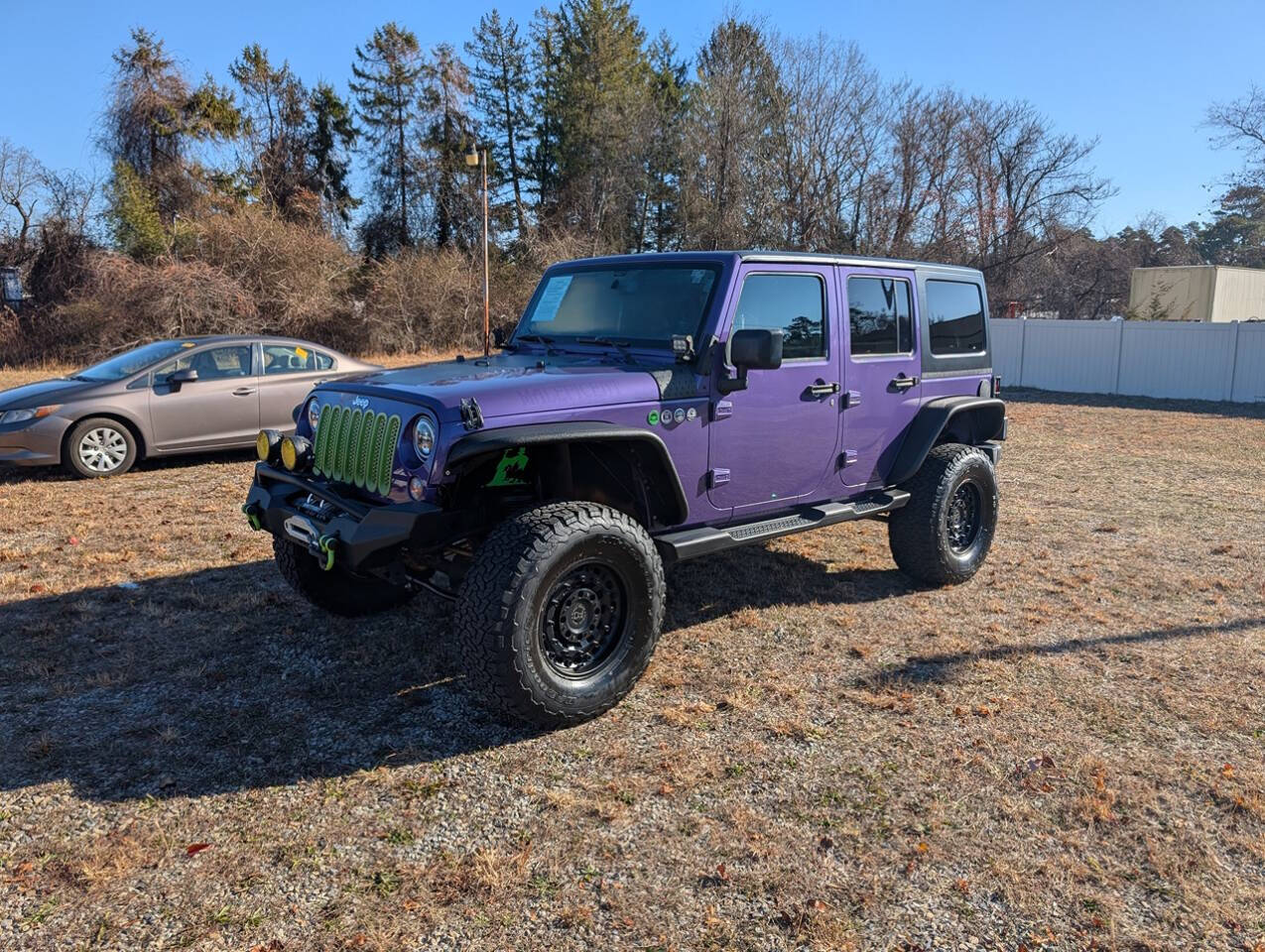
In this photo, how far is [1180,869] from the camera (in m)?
2.98

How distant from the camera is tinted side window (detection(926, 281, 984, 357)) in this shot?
5879 mm

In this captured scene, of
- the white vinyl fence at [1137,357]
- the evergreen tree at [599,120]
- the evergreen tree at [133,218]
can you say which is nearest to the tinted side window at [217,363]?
the white vinyl fence at [1137,357]

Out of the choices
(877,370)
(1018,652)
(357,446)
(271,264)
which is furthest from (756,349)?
(271,264)

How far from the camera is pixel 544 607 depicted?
3.69 m

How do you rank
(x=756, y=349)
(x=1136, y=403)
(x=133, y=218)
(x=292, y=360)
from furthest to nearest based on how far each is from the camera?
(x=133, y=218) < (x=1136, y=403) < (x=292, y=360) < (x=756, y=349)

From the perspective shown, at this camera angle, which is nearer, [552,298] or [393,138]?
[552,298]

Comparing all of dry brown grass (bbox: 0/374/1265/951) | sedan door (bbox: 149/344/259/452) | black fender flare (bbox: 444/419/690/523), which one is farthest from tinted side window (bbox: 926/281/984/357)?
sedan door (bbox: 149/344/259/452)

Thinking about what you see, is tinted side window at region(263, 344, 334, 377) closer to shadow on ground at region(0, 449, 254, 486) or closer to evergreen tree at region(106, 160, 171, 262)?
shadow on ground at region(0, 449, 254, 486)

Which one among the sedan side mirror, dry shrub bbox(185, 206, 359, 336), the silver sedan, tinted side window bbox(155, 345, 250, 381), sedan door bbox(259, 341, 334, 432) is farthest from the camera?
dry shrub bbox(185, 206, 359, 336)

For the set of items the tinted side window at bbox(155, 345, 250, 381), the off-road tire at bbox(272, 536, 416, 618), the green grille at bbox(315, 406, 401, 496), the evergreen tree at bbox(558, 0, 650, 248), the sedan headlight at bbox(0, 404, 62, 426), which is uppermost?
the evergreen tree at bbox(558, 0, 650, 248)

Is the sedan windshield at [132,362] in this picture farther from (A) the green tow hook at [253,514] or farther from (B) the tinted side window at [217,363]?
(A) the green tow hook at [253,514]

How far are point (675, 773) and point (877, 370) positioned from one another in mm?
2852

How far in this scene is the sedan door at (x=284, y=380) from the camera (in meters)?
9.80

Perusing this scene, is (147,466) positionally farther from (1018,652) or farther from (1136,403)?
(1136,403)
